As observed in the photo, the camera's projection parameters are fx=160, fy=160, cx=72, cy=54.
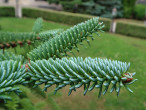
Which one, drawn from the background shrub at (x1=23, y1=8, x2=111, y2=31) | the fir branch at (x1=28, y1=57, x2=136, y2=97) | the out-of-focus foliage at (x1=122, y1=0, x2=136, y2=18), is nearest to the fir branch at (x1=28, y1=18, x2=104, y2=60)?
the fir branch at (x1=28, y1=57, x2=136, y2=97)

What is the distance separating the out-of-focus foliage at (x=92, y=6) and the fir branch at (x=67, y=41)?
61.9 ft

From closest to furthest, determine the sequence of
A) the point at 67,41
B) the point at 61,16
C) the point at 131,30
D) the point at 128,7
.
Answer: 1. the point at 67,41
2. the point at 131,30
3. the point at 61,16
4. the point at 128,7

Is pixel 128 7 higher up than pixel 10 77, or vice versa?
pixel 128 7

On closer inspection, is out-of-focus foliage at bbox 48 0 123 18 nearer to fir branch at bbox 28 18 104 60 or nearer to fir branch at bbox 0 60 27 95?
fir branch at bbox 28 18 104 60

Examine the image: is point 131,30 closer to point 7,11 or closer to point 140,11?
point 140,11

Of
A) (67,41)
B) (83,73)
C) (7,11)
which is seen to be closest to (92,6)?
(7,11)

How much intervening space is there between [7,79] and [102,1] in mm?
20714

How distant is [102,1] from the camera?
19.8 m

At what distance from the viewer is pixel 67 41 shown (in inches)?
31.2

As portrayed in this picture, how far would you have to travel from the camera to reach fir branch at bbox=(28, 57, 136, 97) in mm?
536

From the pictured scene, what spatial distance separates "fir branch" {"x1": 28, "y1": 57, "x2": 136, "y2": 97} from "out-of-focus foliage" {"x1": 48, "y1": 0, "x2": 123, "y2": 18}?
19.1 meters

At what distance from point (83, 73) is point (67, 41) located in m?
0.26

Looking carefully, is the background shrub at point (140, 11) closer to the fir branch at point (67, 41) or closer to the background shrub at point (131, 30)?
the background shrub at point (131, 30)

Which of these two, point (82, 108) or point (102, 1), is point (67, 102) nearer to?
point (82, 108)
